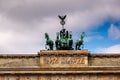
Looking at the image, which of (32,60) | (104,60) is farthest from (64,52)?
(104,60)

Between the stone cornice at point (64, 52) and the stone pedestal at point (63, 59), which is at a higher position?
the stone cornice at point (64, 52)

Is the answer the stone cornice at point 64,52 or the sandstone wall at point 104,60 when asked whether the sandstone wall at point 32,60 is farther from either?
the stone cornice at point 64,52

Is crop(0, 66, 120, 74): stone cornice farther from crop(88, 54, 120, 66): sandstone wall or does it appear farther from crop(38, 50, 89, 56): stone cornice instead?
crop(38, 50, 89, 56): stone cornice

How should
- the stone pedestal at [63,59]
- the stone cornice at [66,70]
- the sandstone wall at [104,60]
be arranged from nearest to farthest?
the stone cornice at [66,70]
the stone pedestal at [63,59]
the sandstone wall at [104,60]

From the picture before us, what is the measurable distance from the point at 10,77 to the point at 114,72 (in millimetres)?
9679

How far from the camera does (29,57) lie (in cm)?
5762

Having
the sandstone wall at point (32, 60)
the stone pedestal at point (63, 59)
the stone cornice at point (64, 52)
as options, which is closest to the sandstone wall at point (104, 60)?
the sandstone wall at point (32, 60)

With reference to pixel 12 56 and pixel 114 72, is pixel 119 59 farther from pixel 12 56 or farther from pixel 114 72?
pixel 12 56

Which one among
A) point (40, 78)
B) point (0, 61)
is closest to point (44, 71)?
point (40, 78)

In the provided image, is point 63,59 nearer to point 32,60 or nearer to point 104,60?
point 32,60

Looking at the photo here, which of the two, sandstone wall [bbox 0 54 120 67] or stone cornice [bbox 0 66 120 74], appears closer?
stone cornice [bbox 0 66 120 74]

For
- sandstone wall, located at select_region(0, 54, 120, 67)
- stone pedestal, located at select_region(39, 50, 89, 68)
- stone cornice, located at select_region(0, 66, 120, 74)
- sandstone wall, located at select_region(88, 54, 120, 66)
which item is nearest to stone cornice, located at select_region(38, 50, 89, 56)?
stone pedestal, located at select_region(39, 50, 89, 68)

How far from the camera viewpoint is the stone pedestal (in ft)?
187

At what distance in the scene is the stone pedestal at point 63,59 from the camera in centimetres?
5709
